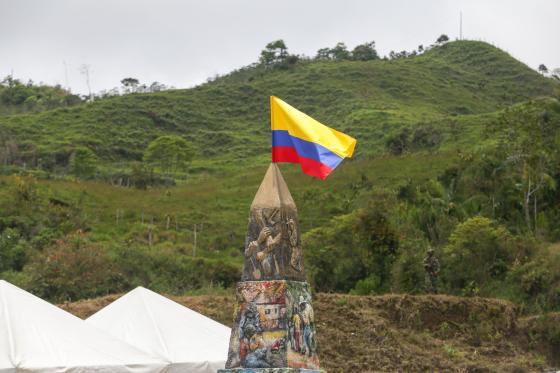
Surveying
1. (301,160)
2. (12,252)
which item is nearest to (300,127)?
(301,160)

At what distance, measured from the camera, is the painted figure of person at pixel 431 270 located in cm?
2442

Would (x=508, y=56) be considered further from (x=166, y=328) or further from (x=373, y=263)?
(x=166, y=328)


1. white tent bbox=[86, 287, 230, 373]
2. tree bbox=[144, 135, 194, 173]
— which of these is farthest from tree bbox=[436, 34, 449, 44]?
white tent bbox=[86, 287, 230, 373]

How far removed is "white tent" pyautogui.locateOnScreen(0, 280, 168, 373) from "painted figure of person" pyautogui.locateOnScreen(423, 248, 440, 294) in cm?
1120

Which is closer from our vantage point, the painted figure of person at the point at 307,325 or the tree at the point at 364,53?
the painted figure of person at the point at 307,325

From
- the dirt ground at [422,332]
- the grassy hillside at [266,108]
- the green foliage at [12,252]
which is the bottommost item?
the dirt ground at [422,332]

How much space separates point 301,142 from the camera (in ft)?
45.9

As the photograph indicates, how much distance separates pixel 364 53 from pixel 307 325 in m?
77.0

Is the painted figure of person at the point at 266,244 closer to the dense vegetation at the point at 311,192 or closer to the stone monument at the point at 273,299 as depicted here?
the stone monument at the point at 273,299

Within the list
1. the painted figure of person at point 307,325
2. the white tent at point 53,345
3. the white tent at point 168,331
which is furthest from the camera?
the white tent at point 168,331

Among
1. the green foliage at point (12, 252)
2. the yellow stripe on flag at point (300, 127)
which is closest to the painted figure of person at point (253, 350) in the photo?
the yellow stripe on flag at point (300, 127)

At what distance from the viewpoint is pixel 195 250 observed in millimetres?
33562

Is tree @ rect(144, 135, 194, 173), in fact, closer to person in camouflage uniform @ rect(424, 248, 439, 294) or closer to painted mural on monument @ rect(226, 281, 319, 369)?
person in camouflage uniform @ rect(424, 248, 439, 294)

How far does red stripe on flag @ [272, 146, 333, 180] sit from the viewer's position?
13820 mm
